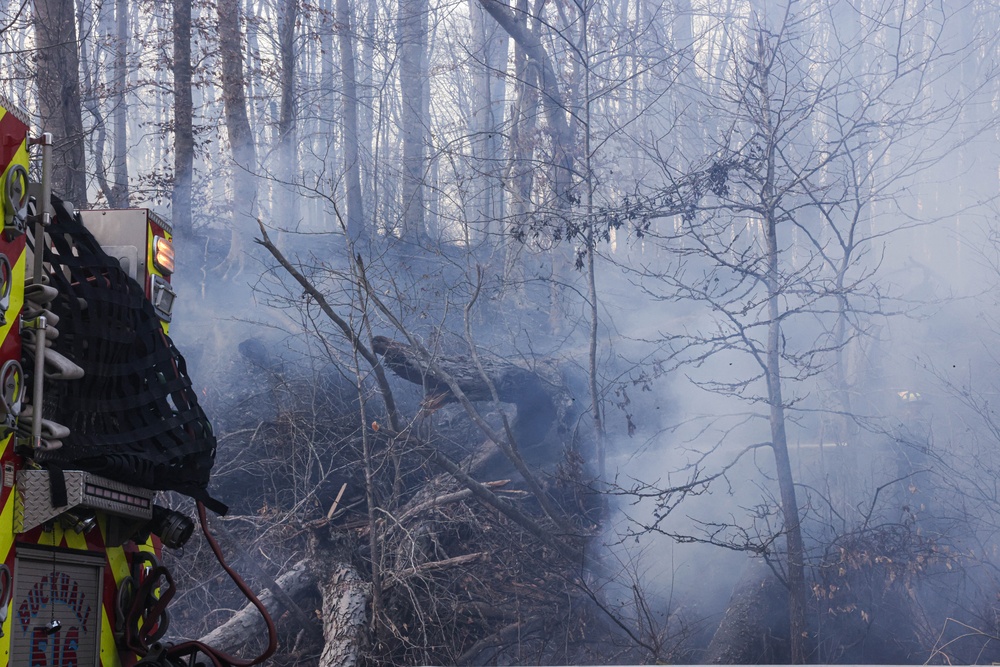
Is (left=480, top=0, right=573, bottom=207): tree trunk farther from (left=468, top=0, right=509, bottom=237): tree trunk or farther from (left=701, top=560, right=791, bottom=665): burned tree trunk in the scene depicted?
(left=701, top=560, right=791, bottom=665): burned tree trunk

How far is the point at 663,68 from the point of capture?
8.93 meters

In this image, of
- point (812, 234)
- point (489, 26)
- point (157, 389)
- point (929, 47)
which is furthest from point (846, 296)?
point (157, 389)

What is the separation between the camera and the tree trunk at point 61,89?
7.55m

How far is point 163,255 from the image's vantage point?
2811 millimetres

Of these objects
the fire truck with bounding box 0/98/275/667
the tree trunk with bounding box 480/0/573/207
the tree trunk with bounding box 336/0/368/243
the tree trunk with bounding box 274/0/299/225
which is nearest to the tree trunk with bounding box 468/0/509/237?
the tree trunk with bounding box 480/0/573/207

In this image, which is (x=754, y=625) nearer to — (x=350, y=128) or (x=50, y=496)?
(x=50, y=496)

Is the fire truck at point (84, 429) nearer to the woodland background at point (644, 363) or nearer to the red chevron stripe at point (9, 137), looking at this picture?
the red chevron stripe at point (9, 137)

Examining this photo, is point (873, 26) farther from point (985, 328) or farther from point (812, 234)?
point (985, 328)

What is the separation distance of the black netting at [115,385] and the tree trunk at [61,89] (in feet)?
18.9

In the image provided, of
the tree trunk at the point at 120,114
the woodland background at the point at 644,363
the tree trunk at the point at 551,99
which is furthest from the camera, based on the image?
the tree trunk at the point at 120,114

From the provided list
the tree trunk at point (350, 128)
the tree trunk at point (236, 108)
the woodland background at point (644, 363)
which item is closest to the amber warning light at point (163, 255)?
the woodland background at point (644, 363)

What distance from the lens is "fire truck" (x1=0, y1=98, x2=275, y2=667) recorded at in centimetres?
192

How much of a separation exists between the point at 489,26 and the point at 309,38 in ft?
8.01

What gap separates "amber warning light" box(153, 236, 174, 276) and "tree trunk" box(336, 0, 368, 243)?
684 cm
